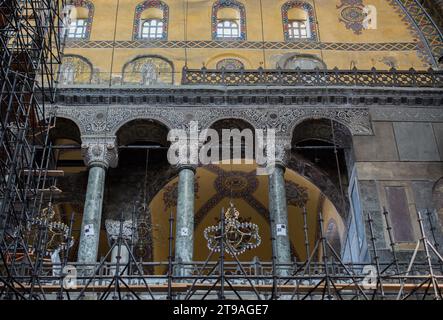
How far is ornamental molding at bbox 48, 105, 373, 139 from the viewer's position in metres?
15.6

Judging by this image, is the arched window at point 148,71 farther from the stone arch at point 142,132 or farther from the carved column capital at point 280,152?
the carved column capital at point 280,152

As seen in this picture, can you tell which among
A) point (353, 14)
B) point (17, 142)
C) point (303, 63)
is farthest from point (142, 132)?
point (353, 14)

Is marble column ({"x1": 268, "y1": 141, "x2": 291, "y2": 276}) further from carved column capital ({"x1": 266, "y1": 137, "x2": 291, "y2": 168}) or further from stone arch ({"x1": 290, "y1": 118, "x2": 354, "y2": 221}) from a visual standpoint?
stone arch ({"x1": 290, "y1": 118, "x2": 354, "y2": 221})

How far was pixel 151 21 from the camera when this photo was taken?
18.2m

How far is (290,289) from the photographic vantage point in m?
12.2

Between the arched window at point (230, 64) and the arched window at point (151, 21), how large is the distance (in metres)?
1.54

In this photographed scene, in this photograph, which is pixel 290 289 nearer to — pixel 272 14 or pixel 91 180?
pixel 91 180

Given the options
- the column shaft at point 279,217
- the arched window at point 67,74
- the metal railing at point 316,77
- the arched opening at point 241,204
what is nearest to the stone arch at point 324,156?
the arched opening at point 241,204

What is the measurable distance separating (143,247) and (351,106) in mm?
6202

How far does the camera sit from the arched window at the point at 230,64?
56.1ft

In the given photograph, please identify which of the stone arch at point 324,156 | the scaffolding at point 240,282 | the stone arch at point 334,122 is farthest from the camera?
the stone arch at point 324,156

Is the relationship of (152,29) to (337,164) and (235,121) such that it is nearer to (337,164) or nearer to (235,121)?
(235,121)

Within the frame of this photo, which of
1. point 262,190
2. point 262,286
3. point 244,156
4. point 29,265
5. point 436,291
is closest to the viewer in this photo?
point 436,291
